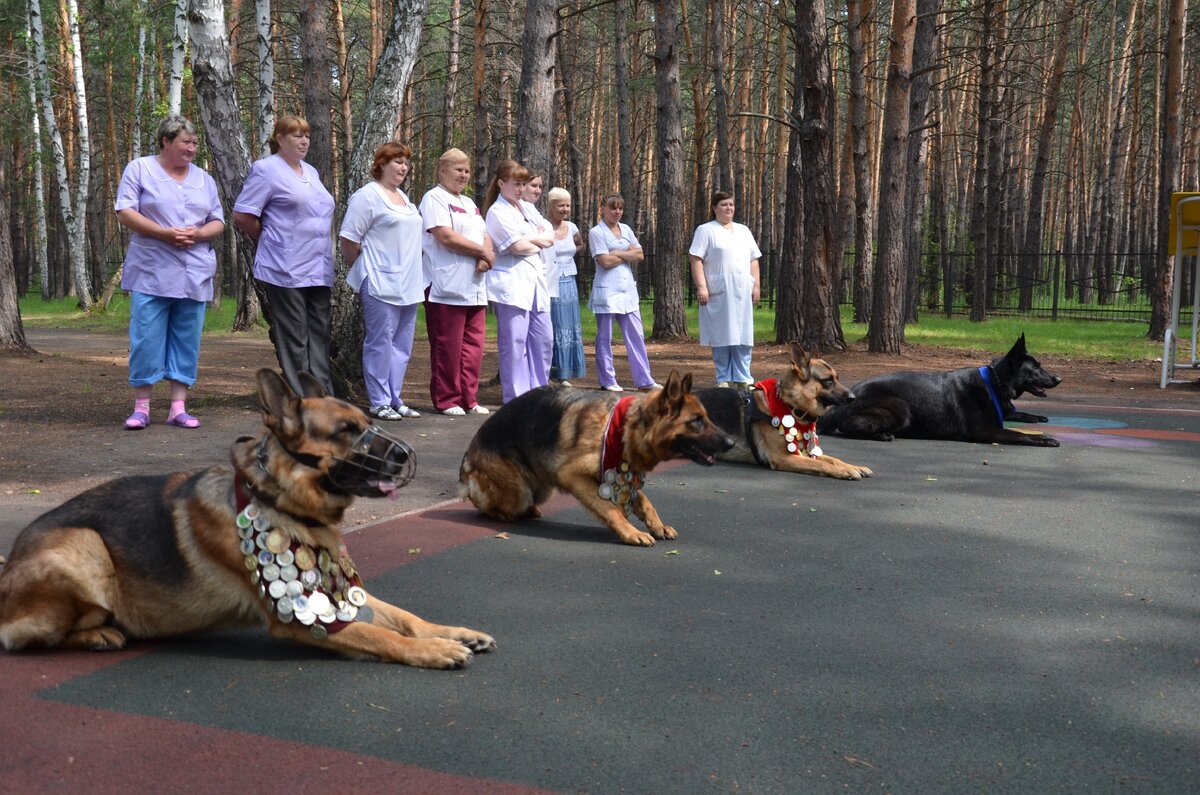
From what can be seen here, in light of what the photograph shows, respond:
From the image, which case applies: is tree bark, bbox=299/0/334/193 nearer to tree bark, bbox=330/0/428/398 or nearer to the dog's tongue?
tree bark, bbox=330/0/428/398

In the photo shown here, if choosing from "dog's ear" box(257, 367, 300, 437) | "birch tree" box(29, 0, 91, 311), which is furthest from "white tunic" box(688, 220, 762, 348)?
"birch tree" box(29, 0, 91, 311)

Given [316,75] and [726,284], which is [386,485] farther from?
[316,75]

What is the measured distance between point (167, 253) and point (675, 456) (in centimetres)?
522

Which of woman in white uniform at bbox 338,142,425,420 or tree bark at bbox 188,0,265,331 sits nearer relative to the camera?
woman in white uniform at bbox 338,142,425,420

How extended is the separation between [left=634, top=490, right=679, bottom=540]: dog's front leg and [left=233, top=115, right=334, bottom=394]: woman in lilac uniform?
407cm

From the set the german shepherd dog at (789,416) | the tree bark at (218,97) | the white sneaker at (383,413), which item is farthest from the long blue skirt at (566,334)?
the german shepherd dog at (789,416)

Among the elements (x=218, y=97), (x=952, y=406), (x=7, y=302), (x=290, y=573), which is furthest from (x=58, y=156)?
(x=290, y=573)

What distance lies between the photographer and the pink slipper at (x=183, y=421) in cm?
985

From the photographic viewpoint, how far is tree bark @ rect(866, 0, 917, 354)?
20.0m

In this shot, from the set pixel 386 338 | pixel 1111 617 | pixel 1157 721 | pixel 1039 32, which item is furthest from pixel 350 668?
pixel 1039 32

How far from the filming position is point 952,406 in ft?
35.2

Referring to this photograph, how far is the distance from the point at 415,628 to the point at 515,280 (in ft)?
23.2

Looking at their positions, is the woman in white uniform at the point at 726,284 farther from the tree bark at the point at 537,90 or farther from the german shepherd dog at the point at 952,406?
the tree bark at the point at 537,90

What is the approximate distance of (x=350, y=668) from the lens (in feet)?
14.3
